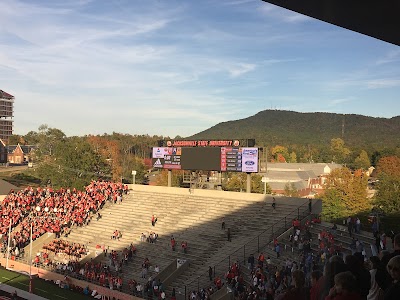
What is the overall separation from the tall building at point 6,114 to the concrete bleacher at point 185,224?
523 ft

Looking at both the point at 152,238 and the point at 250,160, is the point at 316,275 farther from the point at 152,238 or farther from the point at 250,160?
the point at 250,160

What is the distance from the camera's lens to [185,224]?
34156 mm

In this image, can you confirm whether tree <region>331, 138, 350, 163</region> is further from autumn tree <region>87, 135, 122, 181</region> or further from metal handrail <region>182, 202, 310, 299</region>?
metal handrail <region>182, 202, 310, 299</region>

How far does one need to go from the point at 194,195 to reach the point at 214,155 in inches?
175

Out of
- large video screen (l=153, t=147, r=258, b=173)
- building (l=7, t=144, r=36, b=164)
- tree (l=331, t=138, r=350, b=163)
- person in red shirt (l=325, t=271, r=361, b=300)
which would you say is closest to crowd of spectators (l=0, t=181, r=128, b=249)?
large video screen (l=153, t=147, r=258, b=173)

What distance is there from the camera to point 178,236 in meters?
32.7

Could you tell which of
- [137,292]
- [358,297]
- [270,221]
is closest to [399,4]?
[358,297]

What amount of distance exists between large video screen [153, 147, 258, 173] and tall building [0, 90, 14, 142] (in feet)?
523

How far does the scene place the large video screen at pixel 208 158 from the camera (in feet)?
114

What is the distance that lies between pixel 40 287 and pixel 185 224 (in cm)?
1074

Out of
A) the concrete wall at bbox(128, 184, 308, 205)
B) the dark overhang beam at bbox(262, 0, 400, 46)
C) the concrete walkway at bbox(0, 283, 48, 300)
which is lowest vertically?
the concrete walkway at bbox(0, 283, 48, 300)

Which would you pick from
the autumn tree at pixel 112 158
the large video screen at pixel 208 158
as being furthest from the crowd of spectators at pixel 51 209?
the autumn tree at pixel 112 158

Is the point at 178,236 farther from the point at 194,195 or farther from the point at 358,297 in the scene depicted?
the point at 358,297

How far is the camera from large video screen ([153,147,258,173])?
1369 inches
